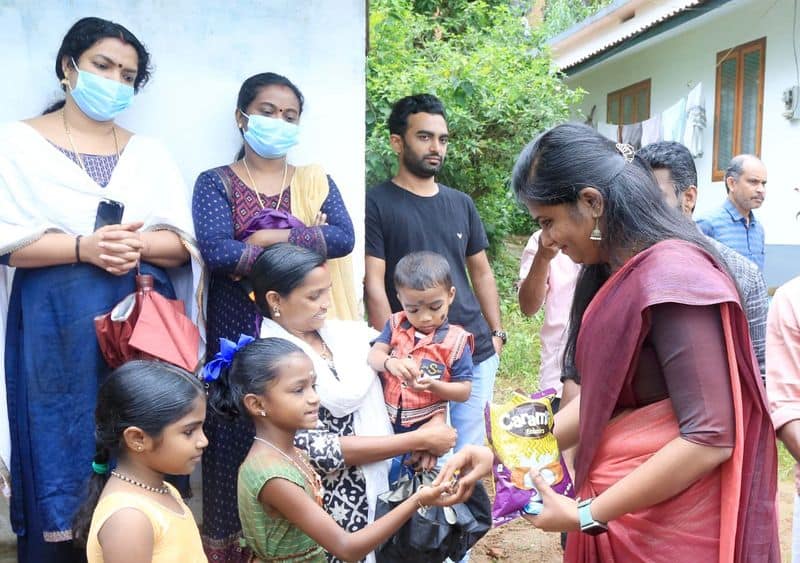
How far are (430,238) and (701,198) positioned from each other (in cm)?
678

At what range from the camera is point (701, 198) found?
945 centimetres

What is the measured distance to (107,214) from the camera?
2.75 metres

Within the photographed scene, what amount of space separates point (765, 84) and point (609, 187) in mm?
7348

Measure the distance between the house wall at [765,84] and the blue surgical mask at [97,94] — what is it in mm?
5901

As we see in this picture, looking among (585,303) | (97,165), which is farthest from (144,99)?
(585,303)

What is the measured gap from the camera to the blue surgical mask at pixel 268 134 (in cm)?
305

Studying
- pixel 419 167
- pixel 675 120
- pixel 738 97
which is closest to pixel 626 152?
pixel 419 167

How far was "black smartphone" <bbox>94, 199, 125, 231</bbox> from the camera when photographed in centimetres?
274

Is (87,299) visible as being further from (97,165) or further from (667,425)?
(667,425)

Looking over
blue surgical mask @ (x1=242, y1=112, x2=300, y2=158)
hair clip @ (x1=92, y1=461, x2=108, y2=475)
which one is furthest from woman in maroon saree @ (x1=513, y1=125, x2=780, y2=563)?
blue surgical mask @ (x1=242, y1=112, x2=300, y2=158)

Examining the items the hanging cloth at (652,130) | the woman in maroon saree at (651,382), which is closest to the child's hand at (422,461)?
the woman in maroon saree at (651,382)

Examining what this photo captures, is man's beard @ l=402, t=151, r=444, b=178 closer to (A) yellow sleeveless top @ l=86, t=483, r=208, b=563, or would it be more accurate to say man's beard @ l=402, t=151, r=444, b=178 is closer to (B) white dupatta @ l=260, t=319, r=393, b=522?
(B) white dupatta @ l=260, t=319, r=393, b=522

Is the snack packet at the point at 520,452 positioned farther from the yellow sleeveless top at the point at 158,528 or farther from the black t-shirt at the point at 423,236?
the black t-shirt at the point at 423,236

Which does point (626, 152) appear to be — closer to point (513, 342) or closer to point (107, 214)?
point (107, 214)
